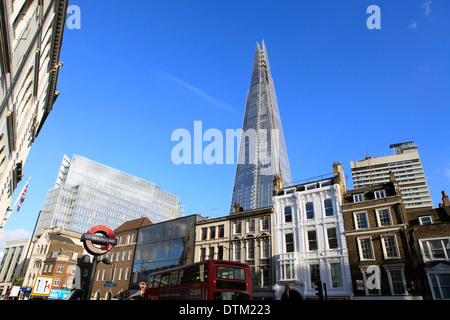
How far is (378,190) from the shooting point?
110 feet

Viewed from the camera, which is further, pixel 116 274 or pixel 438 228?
pixel 116 274

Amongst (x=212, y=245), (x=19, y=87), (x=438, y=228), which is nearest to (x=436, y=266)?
(x=438, y=228)

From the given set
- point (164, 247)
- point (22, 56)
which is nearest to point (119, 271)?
point (164, 247)

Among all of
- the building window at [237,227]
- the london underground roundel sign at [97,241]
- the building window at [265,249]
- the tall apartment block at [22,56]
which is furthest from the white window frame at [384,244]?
the tall apartment block at [22,56]

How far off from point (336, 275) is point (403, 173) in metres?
155

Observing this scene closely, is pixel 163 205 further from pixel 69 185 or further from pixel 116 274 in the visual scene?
pixel 116 274

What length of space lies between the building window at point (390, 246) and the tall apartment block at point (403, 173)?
140 metres

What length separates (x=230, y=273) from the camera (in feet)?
60.7

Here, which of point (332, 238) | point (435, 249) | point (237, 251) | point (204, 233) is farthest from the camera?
point (204, 233)

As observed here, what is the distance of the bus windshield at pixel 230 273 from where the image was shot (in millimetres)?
18192

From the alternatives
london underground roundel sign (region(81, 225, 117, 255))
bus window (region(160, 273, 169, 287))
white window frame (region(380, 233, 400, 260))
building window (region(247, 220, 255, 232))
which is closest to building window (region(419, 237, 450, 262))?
white window frame (region(380, 233, 400, 260))

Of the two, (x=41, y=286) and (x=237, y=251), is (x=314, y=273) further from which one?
(x=41, y=286)

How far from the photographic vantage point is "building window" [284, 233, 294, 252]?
35.9 meters

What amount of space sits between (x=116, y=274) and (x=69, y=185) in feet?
323
